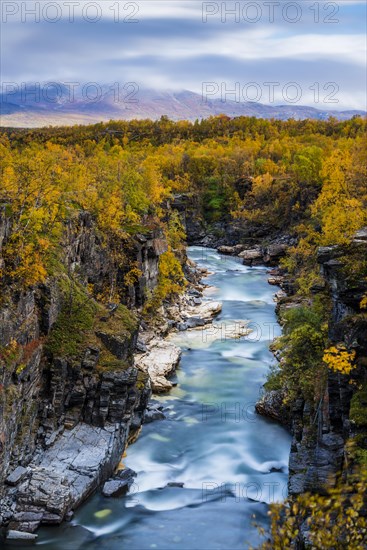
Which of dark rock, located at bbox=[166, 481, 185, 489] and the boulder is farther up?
the boulder

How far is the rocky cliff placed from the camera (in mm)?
25359

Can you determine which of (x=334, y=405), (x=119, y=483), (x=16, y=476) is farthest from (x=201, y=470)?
(x=334, y=405)

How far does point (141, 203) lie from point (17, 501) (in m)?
34.4

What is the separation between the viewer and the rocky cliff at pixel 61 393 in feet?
83.2

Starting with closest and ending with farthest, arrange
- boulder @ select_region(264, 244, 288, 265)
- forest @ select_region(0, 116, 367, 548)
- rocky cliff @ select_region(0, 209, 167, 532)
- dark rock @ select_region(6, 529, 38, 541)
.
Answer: forest @ select_region(0, 116, 367, 548) → dark rock @ select_region(6, 529, 38, 541) → rocky cliff @ select_region(0, 209, 167, 532) → boulder @ select_region(264, 244, 288, 265)

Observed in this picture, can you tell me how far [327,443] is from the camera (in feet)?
74.9

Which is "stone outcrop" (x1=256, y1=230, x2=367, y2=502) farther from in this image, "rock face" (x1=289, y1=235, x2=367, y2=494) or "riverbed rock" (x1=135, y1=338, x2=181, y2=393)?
"riverbed rock" (x1=135, y1=338, x2=181, y2=393)

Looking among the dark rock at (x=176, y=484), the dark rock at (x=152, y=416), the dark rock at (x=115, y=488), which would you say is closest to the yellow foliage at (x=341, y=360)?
the dark rock at (x=176, y=484)

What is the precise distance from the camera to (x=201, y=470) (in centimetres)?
2967

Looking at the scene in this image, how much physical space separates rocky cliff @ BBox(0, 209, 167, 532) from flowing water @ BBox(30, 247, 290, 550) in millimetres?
1362

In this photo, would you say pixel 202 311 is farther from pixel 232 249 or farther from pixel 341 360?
pixel 341 360

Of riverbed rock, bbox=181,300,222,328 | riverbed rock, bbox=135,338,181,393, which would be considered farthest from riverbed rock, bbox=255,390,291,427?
riverbed rock, bbox=181,300,222,328

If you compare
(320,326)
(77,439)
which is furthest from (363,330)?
(77,439)

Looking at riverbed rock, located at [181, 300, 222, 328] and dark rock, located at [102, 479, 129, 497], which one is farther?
riverbed rock, located at [181, 300, 222, 328]
